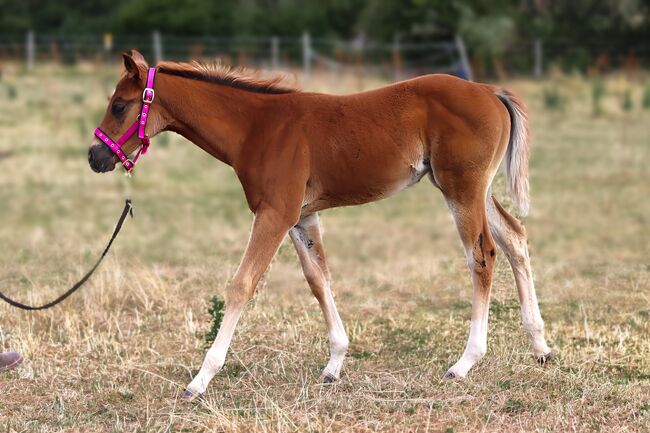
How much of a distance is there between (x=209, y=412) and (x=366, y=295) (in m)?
4.11

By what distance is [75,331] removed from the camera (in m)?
8.04

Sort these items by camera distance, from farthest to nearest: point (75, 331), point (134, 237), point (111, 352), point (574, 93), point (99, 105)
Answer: point (574, 93), point (99, 105), point (134, 237), point (75, 331), point (111, 352)

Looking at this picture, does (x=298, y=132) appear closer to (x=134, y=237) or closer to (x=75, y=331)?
(x=75, y=331)

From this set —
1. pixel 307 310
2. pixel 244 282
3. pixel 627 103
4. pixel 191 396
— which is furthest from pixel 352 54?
pixel 191 396

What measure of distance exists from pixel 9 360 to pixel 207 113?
2.41 metres

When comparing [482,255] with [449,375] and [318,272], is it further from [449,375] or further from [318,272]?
[318,272]

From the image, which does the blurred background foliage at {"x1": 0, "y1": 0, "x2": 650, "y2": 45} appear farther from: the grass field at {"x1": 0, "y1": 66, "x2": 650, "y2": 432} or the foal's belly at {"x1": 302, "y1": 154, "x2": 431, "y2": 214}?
the foal's belly at {"x1": 302, "y1": 154, "x2": 431, "y2": 214}

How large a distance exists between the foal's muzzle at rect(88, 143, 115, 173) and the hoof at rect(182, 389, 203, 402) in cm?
150

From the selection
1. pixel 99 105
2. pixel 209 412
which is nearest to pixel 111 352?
pixel 209 412

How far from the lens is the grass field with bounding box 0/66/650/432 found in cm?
595

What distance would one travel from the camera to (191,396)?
19.9 ft

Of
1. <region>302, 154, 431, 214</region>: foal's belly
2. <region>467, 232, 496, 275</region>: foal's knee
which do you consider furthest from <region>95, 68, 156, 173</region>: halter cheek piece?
<region>467, 232, 496, 275</region>: foal's knee

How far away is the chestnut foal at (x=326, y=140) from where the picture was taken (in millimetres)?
6285

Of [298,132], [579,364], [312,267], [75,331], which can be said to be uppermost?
[298,132]
